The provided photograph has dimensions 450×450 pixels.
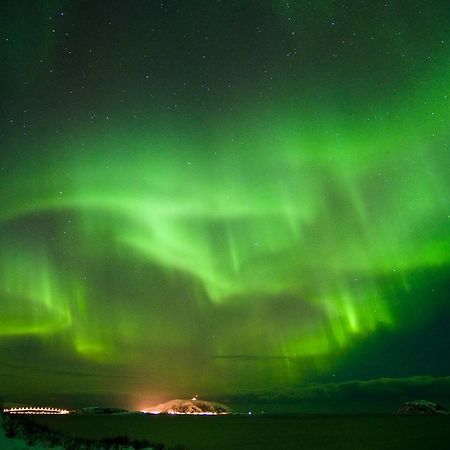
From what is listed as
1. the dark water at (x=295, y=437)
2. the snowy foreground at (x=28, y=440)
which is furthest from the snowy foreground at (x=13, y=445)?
the dark water at (x=295, y=437)

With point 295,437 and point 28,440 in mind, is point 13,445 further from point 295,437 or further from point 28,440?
point 295,437

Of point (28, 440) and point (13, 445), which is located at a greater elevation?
point (28, 440)

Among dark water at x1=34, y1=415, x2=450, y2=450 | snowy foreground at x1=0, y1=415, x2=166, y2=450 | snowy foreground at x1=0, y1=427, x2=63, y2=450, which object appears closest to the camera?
snowy foreground at x1=0, y1=427, x2=63, y2=450

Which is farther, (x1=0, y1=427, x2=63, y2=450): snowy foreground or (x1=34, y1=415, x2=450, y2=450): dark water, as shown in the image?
(x1=34, y1=415, x2=450, y2=450): dark water

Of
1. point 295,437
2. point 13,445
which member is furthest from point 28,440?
point 295,437

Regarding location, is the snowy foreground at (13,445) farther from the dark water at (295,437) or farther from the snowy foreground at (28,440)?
the dark water at (295,437)

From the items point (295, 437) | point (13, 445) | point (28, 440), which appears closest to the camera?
point (13, 445)

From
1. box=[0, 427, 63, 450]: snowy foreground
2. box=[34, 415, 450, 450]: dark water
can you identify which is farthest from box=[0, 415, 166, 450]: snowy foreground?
box=[34, 415, 450, 450]: dark water

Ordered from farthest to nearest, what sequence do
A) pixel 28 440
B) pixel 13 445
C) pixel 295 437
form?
pixel 295 437 → pixel 28 440 → pixel 13 445

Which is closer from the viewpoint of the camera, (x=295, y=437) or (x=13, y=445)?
(x=13, y=445)

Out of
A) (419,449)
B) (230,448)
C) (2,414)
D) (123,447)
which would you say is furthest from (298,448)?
(2,414)

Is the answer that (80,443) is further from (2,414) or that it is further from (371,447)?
(371,447)

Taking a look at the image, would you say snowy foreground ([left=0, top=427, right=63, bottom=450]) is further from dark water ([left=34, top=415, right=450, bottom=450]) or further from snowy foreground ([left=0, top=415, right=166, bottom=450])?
dark water ([left=34, top=415, right=450, bottom=450])

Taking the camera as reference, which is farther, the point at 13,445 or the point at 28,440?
the point at 28,440
